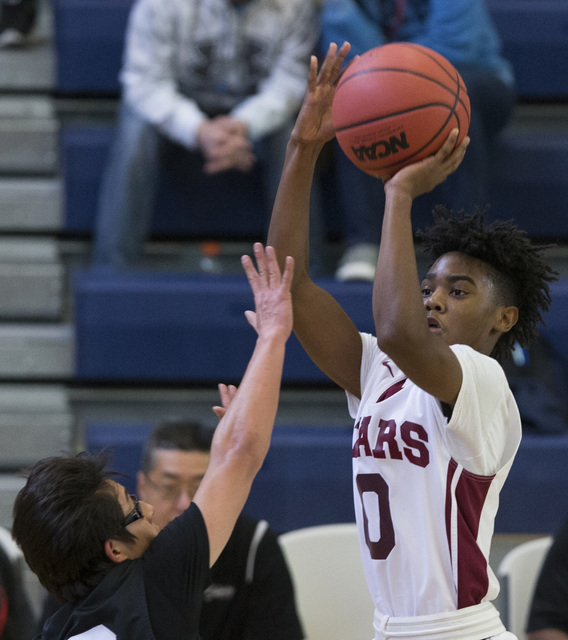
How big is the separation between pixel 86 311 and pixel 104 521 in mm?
2717

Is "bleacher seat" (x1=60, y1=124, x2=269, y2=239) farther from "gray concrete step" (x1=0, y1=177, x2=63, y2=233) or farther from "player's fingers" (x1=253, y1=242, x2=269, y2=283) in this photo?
"player's fingers" (x1=253, y1=242, x2=269, y2=283)

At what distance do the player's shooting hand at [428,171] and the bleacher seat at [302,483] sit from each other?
7.56 ft

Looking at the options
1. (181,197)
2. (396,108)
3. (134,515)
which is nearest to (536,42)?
(181,197)

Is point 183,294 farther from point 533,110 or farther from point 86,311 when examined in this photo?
point 533,110

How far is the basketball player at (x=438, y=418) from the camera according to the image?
1.85 meters

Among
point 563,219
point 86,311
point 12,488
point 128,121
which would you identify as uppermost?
point 128,121

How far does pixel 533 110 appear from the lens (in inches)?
202

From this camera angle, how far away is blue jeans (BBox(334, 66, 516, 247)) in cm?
444

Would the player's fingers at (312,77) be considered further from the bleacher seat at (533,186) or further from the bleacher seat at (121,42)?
the bleacher seat at (121,42)

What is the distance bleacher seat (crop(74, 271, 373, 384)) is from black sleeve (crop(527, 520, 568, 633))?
1657mm

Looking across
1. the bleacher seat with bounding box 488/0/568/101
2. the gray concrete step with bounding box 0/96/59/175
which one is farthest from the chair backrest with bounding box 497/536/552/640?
the gray concrete step with bounding box 0/96/59/175

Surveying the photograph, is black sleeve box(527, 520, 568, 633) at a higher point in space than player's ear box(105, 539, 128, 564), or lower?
lower

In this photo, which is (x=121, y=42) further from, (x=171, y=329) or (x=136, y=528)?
(x=136, y=528)

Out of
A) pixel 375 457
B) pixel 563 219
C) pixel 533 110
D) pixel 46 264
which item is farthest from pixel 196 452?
pixel 533 110
